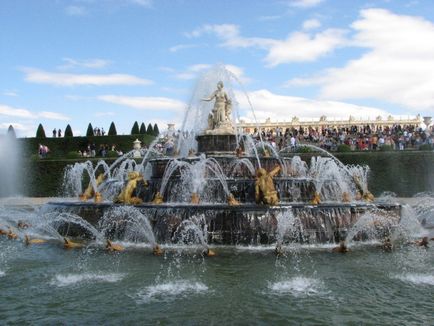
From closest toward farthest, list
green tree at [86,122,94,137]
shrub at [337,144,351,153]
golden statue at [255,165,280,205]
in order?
golden statue at [255,165,280,205] → shrub at [337,144,351,153] → green tree at [86,122,94,137]

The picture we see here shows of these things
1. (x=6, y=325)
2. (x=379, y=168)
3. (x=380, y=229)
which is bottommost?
(x=6, y=325)

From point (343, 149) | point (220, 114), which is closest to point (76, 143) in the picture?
point (343, 149)

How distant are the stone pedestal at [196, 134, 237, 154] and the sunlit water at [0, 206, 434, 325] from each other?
391 inches

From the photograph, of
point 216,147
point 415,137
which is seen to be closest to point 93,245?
point 216,147

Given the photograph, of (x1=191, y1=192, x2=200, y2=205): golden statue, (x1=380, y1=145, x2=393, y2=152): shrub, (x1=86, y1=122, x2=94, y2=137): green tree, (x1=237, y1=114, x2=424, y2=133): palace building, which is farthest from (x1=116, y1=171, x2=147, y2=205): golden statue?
(x1=237, y1=114, x2=424, y2=133): palace building

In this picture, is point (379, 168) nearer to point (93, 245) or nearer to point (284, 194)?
point (284, 194)

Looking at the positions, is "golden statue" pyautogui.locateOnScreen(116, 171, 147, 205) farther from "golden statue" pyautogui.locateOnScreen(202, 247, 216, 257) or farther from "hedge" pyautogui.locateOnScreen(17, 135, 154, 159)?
"hedge" pyautogui.locateOnScreen(17, 135, 154, 159)

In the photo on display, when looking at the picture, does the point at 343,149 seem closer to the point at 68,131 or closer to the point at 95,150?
the point at 95,150

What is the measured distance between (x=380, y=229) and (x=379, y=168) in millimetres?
16869

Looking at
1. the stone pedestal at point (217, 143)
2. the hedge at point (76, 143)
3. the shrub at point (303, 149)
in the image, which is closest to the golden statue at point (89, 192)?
the stone pedestal at point (217, 143)

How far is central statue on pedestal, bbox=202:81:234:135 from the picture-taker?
2114 cm

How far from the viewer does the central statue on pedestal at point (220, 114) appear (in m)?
21.1

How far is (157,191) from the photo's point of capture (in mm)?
16281

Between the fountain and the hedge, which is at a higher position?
the hedge
